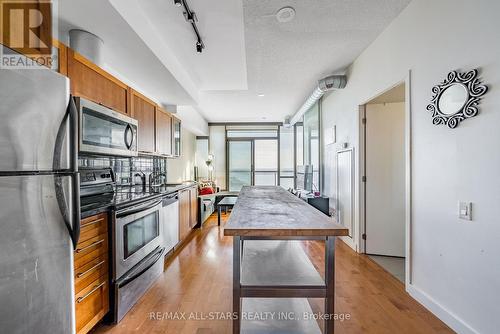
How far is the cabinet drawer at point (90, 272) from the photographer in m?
1.49

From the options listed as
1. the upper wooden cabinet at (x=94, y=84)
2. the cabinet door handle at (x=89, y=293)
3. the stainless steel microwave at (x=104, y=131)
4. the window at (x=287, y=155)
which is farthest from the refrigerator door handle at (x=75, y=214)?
the window at (x=287, y=155)

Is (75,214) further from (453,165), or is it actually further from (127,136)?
(453,165)

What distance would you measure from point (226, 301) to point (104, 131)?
1950mm

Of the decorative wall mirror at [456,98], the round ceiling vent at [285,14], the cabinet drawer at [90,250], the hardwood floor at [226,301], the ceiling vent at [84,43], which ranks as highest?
the round ceiling vent at [285,14]

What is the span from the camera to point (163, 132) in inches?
143

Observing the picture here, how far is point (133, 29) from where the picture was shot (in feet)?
6.37

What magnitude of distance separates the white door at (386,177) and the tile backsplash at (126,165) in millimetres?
3302

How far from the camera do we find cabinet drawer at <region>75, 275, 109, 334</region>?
4.92 feet

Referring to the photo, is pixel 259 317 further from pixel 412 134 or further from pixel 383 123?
pixel 383 123

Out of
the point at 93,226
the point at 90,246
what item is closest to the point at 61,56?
the point at 93,226

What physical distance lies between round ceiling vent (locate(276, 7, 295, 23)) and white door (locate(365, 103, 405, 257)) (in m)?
1.66

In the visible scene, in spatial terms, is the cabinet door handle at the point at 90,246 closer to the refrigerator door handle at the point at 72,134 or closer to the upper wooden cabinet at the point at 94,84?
the refrigerator door handle at the point at 72,134

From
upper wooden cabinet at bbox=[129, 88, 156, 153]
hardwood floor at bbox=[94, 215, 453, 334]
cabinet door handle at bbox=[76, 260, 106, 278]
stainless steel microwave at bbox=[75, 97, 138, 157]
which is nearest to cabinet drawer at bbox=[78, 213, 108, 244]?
cabinet door handle at bbox=[76, 260, 106, 278]

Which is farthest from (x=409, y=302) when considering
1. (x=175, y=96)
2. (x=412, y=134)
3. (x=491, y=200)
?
(x=175, y=96)
